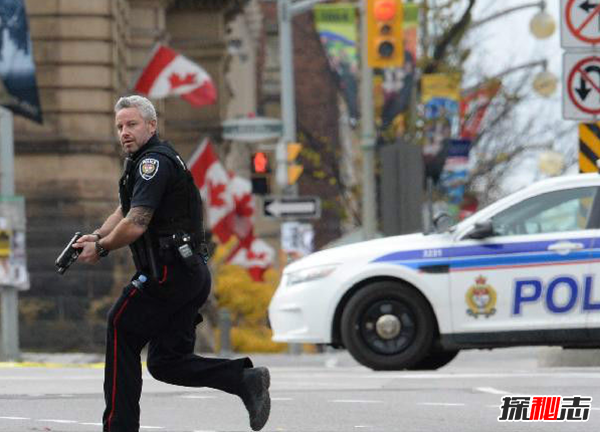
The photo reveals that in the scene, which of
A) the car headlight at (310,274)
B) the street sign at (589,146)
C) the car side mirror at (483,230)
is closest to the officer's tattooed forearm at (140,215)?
the car side mirror at (483,230)

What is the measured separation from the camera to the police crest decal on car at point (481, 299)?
1496 centimetres

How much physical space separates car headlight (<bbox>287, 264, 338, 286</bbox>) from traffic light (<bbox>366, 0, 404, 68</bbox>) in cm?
926

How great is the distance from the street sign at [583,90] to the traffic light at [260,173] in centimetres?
1164

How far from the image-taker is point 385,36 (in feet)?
81.5

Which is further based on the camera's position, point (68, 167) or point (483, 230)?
point (68, 167)

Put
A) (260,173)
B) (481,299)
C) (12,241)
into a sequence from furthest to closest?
(260,173) → (12,241) → (481,299)

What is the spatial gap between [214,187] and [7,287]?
1246 cm

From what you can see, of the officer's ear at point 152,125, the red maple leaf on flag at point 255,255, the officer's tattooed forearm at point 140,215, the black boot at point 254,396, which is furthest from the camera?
the red maple leaf on flag at point 255,255

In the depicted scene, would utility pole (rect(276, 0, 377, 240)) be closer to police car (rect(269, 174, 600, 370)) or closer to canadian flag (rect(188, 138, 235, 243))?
canadian flag (rect(188, 138, 235, 243))

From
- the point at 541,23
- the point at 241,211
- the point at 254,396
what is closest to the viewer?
the point at 254,396

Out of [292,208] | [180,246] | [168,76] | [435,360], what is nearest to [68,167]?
[168,76]

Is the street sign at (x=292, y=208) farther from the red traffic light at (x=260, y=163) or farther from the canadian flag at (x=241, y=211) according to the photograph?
the canadian flag at (x=241, y=211)

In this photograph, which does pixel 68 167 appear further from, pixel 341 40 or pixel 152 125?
pixel 152 125

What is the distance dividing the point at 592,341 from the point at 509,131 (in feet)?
152
